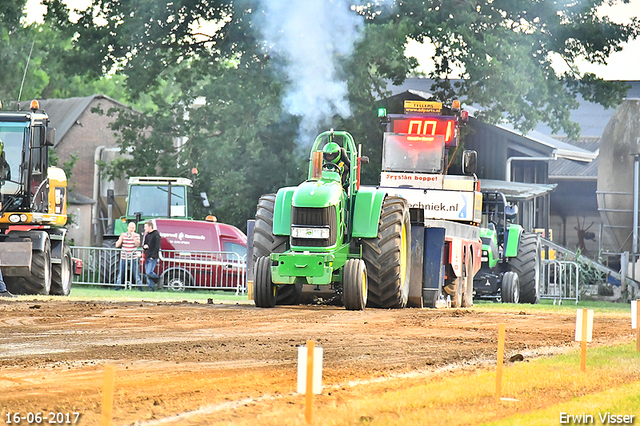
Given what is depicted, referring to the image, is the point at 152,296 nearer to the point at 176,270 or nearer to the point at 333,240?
the point at 176,270

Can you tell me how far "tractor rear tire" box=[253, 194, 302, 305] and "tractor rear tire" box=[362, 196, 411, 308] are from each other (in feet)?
4.17

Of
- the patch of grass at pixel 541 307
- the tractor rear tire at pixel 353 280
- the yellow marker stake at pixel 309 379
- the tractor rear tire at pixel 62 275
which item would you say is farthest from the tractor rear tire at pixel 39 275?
the yellow marker stake at pixel 309 379

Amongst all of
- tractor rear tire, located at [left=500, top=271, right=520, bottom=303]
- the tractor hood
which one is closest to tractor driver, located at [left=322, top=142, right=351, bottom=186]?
the tractor hood

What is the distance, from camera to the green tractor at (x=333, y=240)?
15594 mm

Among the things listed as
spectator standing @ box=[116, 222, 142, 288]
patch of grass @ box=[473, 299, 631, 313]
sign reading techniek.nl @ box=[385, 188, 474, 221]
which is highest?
sign reading techniek.nl @ box=[385, 188, 474, 221]

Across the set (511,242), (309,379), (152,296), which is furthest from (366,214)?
(309,379)

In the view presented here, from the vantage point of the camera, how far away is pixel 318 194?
1567 centimetres

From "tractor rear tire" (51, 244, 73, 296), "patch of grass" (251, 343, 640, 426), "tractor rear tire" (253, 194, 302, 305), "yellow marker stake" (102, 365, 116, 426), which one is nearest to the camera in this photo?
"yellow marker stake" (102, 365, 116, 426)

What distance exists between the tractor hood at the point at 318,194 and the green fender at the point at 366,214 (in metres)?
0.47

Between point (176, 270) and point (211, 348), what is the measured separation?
18.2m

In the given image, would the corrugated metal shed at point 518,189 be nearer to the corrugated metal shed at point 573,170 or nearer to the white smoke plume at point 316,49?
the white smoke plume at point 316,49

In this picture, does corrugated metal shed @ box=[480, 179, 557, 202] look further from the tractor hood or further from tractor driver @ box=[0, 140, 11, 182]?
the tractor hood

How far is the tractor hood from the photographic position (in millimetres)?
15586

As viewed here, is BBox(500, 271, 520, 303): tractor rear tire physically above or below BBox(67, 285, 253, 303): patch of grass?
above
